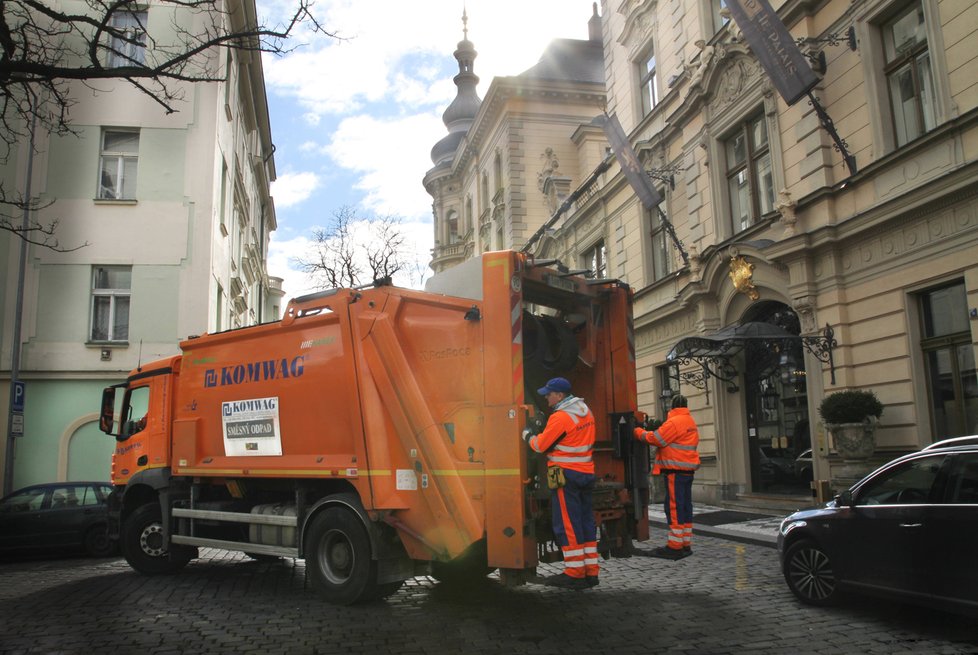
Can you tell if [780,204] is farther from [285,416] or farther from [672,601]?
[285,416]

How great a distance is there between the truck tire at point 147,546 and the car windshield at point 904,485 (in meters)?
7.75

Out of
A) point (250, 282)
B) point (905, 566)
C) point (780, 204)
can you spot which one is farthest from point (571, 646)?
point (250, 282)

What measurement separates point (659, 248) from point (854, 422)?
9.33 metres

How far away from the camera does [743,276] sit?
584 inches

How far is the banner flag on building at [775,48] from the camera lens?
1229cm

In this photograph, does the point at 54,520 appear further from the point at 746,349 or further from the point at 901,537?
the point at 746,349

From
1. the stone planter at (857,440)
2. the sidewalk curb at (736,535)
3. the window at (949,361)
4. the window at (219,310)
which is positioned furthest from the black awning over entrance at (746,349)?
the window at (219,310)

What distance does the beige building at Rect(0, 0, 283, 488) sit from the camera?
17.7m

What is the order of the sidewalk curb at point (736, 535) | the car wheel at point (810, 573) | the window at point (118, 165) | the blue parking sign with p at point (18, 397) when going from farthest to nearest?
the window at point (118, 165), the blue parking sign with p at point (18, 397), the sidewalk curb at point (736, 535), the car wheel at point (810, 573)

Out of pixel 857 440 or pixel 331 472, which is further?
pixel 857 440

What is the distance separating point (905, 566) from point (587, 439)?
2.56m

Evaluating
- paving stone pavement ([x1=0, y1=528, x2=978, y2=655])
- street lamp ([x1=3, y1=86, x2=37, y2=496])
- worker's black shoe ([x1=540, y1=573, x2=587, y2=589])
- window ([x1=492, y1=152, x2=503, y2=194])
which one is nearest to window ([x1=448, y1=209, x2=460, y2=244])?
window ([x1=492, y1=152, x2=503, y2=194])

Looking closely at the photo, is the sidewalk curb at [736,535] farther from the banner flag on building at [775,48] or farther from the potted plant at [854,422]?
the banner flag on building at [775,48]

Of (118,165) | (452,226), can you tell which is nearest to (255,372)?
(118,165)
